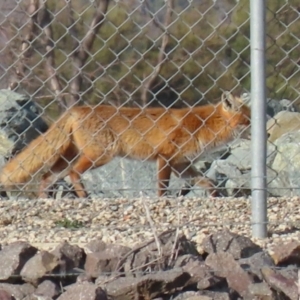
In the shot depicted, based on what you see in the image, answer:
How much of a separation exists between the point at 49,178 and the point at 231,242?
448cm

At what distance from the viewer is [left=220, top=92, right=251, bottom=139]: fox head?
705cm

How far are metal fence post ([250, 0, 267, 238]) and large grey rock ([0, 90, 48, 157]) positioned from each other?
435 centimetres

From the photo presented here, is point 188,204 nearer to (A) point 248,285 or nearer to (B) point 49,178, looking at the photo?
(A) point 248,285

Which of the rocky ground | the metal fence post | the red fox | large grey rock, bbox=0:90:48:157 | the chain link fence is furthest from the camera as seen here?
large grey rock, bbox=0:90:48:157

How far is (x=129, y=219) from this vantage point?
14.5ft

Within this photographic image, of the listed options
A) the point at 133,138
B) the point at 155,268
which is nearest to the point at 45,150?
the point at 133,138

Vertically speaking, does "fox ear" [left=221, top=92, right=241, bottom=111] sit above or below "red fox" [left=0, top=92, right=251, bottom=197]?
above

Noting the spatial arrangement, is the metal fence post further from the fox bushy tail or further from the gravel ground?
the fox bushy tail

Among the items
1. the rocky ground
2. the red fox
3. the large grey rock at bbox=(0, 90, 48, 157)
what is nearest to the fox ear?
the red fox

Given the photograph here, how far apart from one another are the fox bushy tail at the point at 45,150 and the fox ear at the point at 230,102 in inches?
56.4

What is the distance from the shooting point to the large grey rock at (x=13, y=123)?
25.4 ft

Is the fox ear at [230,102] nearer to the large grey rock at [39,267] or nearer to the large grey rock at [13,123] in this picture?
the large grey rock at [13,123]

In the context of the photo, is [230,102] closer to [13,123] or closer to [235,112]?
[235,112]

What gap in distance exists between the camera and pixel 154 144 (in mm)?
7688
